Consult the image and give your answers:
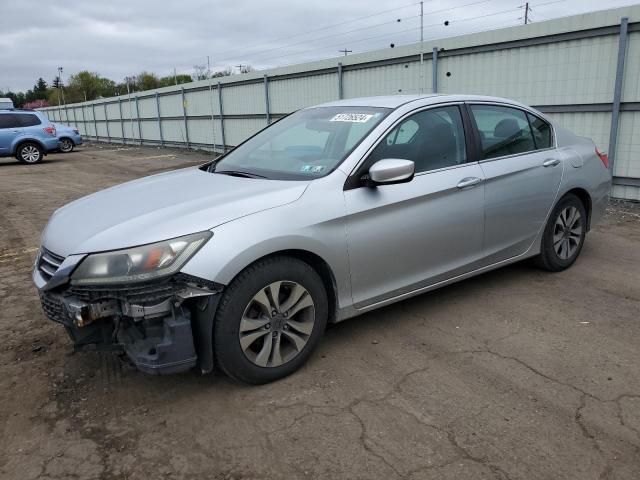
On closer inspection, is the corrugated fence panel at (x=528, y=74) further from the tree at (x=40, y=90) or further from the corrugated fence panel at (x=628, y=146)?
the tree at (x=40, y=90)

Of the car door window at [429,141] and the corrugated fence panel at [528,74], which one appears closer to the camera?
the car door window at [429,141]

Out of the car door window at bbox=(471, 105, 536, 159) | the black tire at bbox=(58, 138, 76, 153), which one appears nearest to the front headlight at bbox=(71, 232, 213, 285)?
the car door window at bbox=(471, 105, 536, 159)

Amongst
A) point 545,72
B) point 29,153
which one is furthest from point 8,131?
point 545,72

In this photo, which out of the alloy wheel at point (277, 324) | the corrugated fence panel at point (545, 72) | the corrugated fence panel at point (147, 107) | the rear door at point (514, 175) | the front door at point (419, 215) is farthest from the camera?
the corrugated fence panel at point (147, 107)

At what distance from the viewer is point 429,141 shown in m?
3.89

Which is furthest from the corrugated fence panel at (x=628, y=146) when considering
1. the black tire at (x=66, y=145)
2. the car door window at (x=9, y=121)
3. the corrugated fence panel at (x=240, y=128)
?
the black tire at (x=66, y=145)

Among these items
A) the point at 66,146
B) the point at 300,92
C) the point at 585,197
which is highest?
the point at 300,92

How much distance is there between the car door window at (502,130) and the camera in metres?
4.21

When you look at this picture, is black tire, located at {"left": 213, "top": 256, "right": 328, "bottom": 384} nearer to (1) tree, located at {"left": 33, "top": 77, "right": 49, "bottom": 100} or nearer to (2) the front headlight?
(2) the front headlight

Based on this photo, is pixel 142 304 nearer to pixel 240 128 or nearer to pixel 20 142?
pixel 240 128

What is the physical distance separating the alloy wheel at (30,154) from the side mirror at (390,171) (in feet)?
60.9

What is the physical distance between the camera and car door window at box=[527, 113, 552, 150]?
15.3 feet

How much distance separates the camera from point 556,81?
8.51 metres

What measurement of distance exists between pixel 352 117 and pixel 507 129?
4.62 ft
